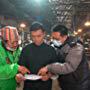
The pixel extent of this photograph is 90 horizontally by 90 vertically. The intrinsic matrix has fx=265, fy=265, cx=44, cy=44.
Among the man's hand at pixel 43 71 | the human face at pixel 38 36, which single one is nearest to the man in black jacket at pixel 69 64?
the man's hand at pixel 43 71

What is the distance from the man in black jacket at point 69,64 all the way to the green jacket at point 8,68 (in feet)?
1.24

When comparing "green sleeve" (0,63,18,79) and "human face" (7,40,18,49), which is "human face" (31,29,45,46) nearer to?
"human face" (7,40,18,49)

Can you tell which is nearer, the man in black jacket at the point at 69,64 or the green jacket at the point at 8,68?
the green jacket at the point at 8,68

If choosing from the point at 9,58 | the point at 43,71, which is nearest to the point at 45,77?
the point at 43,71

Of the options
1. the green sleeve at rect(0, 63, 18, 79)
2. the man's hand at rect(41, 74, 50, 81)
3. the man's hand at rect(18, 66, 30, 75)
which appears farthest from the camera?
the man's hand at rect(41, 74, 50, 81)

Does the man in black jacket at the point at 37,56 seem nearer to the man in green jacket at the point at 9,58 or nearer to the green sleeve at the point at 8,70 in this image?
the man in green jacket at the point at 9,58

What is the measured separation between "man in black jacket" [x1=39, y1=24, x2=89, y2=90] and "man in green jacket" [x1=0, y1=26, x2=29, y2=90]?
37 centimetres

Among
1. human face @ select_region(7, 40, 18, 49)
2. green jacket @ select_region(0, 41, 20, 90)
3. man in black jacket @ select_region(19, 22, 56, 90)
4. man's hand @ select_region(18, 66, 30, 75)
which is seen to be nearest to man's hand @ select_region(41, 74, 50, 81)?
man in black jacket @ select_region(19, 22, 56, 90)

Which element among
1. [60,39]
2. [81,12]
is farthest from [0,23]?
[60,39]

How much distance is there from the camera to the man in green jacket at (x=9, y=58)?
3318mm

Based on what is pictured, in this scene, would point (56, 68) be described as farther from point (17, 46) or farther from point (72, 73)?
point (17, 46)

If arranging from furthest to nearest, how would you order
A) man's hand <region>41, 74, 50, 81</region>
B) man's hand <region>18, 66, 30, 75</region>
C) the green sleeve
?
man's hand <region>41, 74, 50, 81</region> → man's hand <region>18, 66, 30, 75</region> → the green sleeve

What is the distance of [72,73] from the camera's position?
360 cm

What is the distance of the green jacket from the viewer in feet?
10.7
